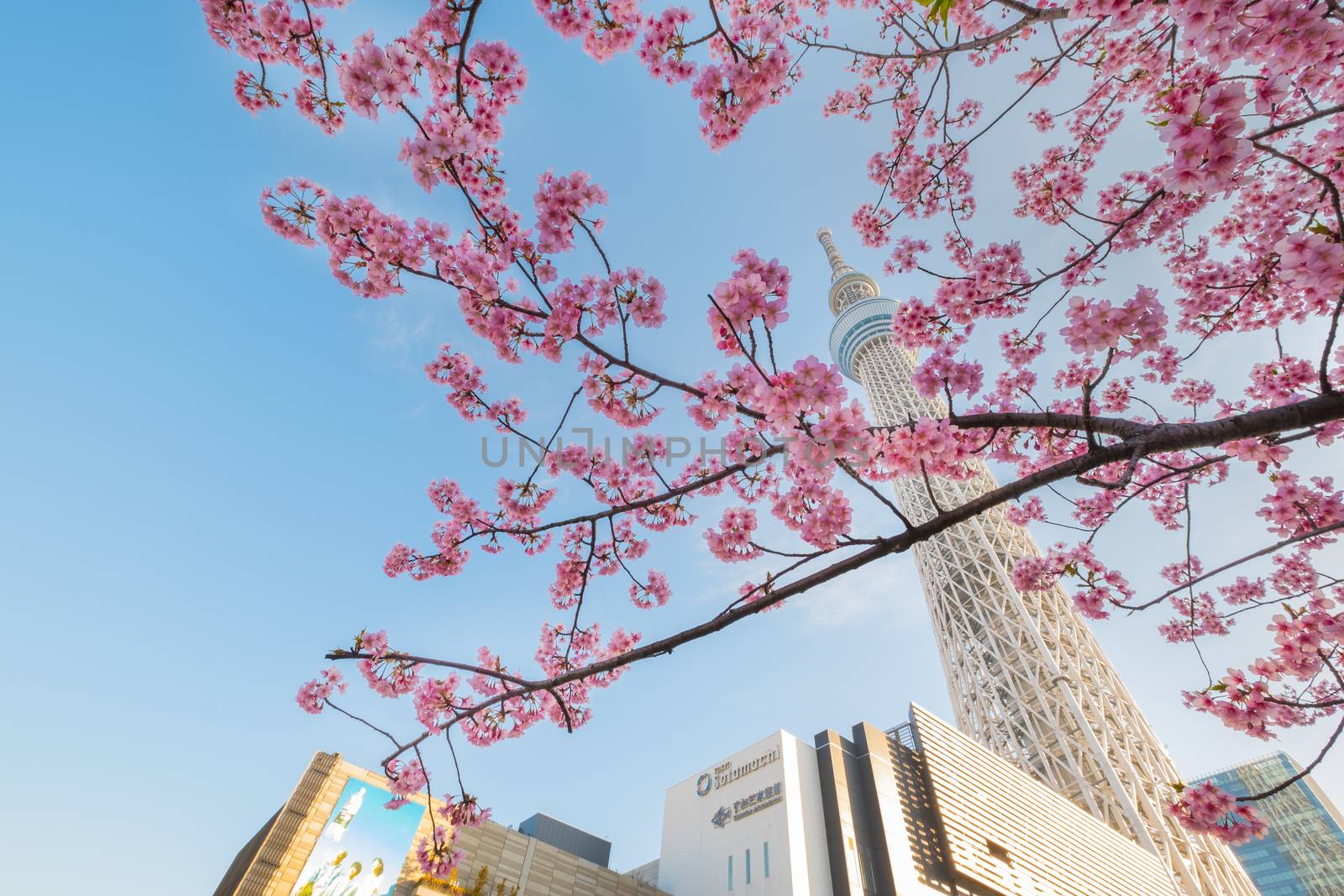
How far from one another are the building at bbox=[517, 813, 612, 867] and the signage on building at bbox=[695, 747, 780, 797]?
8.67 m

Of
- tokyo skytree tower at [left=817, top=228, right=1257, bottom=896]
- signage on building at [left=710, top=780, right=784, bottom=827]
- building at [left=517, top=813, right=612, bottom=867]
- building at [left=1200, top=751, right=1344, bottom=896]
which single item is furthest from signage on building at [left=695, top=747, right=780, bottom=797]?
building at [left=1200, top=751, right=1344, bottom=896]

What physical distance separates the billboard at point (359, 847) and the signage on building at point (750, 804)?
33.3ft

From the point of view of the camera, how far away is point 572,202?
370 centimetres

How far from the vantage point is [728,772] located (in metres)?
20.6

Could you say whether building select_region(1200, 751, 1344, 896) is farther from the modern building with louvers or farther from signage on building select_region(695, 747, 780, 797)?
signage on building select_region(695, 747, 780, 797)

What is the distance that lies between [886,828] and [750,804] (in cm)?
438

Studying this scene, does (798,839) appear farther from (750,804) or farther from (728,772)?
(728,772)

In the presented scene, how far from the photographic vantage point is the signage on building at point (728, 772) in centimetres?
1934

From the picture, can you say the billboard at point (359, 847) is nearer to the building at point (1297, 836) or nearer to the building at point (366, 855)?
the building at point (366, 855)

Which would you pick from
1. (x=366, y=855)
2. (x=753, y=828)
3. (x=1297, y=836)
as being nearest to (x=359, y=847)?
(x=366, y=855)

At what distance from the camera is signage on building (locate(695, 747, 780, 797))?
1934cm

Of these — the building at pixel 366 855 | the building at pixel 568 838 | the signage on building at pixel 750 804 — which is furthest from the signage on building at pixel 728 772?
the building at pixel 568 838

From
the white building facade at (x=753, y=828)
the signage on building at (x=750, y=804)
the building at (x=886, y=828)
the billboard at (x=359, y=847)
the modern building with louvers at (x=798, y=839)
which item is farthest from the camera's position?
the signage on building at (x=750, y=804)

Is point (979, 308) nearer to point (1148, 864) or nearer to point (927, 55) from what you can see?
point (927, 55)
